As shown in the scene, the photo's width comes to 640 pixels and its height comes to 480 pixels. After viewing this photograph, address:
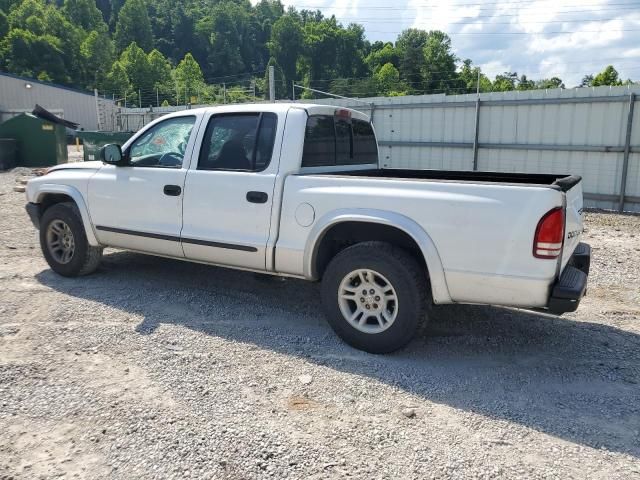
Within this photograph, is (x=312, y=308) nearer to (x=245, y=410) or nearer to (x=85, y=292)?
(x=245, y=410)

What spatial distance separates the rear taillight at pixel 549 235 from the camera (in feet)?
11.0

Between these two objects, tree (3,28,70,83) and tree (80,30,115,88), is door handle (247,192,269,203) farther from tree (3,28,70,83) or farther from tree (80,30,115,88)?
tree (80,30,115,88)

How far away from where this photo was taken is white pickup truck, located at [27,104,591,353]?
11.5ft

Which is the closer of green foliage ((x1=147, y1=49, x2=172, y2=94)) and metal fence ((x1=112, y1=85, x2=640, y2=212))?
metal fence ((x1=112, y1=85, x2=640, y2=212))

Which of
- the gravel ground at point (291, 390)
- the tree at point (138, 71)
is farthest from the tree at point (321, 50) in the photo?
the gravel ground at point (291, 390)

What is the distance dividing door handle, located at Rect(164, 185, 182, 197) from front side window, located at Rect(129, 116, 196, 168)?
0.68 ft

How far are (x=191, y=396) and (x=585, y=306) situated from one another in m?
3.92

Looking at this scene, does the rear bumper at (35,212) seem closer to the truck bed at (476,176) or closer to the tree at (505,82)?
the truck bed at (476,176)

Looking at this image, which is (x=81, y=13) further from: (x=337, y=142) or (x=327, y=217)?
(x=327, y=217)

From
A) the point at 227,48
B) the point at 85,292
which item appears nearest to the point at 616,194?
the point at 85,292

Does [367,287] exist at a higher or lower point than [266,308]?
higher

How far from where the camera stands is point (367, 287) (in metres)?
4.06

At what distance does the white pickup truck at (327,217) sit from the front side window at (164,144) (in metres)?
0.01

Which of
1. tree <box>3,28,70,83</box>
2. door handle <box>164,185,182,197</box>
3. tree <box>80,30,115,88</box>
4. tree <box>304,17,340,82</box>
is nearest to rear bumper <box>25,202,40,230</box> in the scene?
door handle <box>164,185,182,197</box>
